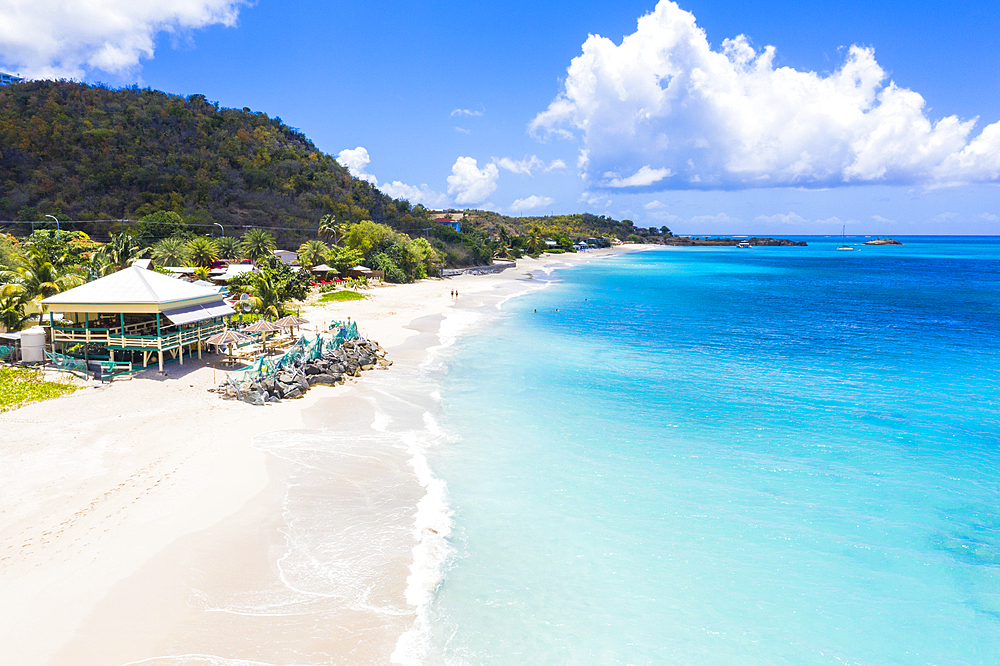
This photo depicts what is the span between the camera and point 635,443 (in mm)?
17125

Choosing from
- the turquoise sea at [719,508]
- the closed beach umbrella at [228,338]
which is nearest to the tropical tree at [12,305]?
the closed beach umbrella at [228,338]

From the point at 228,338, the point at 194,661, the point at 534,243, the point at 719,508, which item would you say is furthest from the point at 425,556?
the point at 534,243

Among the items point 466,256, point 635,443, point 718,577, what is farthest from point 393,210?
point 718,577

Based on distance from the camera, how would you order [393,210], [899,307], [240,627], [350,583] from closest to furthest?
[240,627]
[350,583]
[899,307]
[393,210]

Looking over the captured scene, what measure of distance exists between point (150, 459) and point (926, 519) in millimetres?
19733

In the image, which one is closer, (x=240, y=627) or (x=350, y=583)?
(x=240, y=627)

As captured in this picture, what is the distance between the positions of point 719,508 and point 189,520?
12341mm

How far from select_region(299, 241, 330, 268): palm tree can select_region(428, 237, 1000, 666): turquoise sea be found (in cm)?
3135

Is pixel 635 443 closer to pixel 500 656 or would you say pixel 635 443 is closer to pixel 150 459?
pixel 500 656

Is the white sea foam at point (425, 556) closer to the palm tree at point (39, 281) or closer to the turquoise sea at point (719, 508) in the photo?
the turquoise sea at point (719, 508)

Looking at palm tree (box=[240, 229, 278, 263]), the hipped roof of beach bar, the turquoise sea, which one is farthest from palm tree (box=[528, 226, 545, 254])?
the hipped roof of beach bar

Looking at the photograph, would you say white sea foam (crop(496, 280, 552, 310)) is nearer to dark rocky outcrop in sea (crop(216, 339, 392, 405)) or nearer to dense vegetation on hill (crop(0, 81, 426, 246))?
dark rocky outcrop in sea (crop(216, 339, 392, 405))

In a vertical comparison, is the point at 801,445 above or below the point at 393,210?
below

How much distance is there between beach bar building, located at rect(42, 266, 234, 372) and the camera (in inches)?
826
